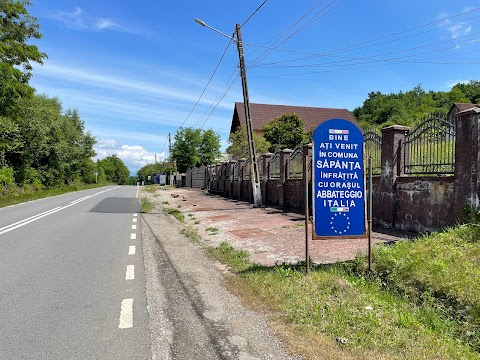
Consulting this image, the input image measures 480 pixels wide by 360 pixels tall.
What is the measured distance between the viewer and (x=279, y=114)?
61812 millimetres

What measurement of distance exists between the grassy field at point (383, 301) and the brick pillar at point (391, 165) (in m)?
3.36

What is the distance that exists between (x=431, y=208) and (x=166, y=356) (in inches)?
297

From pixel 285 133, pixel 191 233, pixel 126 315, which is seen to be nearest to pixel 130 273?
pixel 126 315

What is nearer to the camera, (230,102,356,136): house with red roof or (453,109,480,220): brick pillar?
(453,109,480,220): brick pillar

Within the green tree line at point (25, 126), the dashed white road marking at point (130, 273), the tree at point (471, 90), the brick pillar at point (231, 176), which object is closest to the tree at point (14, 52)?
the green tree line at point (25, 126)

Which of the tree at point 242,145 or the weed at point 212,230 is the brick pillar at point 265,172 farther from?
the tree at point 242,145

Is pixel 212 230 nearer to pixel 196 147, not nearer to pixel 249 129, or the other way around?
pixel 249 129

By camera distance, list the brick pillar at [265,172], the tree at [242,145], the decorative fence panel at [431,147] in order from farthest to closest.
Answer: the tree at [242,145] < the brick pillar at [265,172] < the decorative fence panel at [431,147]

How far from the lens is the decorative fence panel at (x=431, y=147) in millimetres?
8633

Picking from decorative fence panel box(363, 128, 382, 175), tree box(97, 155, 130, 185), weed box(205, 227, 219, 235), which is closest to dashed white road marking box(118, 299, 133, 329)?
weed box(205, 227, 219, 235)

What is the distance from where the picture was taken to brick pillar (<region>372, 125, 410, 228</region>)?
33.6 ft

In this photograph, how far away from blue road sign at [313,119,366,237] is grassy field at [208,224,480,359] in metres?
0.71

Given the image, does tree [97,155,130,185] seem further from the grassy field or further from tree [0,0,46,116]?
the grassy field

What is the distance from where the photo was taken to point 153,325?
4434mm
